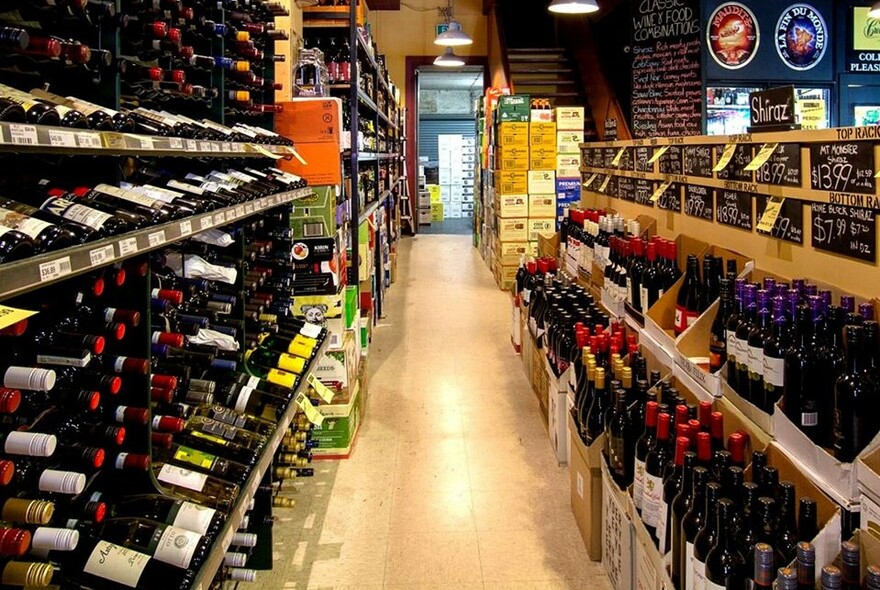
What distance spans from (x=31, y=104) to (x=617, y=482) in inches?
92.1

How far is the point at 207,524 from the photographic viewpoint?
77.1 inches

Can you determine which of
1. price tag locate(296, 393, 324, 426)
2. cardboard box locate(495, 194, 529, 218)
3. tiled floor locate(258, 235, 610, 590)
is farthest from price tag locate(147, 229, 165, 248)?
cardboard box locate(495, 194, 529, 218)

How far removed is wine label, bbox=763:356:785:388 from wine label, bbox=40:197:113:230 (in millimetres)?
1717

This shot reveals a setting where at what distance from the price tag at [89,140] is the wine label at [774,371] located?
176 centimetres

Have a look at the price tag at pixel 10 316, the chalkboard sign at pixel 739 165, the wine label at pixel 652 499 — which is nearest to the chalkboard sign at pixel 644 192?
the chalkboard sign at pixel 739 165

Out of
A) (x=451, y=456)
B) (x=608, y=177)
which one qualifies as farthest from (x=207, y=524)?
(x=608, y=177)

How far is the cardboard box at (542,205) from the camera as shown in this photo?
32.0ft

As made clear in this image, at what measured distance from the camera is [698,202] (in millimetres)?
3602

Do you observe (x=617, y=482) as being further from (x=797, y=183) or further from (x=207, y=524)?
(x=207, y=524)

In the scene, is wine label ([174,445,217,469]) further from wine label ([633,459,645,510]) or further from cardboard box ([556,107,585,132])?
cardboard box ([556,107,585,132])

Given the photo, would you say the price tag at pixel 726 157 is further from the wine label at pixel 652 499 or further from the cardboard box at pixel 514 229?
the cardboard box at pixel 514 229

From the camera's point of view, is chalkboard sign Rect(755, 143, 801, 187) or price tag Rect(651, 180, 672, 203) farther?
price tag Rect(651, 180, 672, 203)

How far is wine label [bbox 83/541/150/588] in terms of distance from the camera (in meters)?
1.70

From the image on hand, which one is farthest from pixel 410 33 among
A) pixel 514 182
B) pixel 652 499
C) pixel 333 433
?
pixel 652 499
